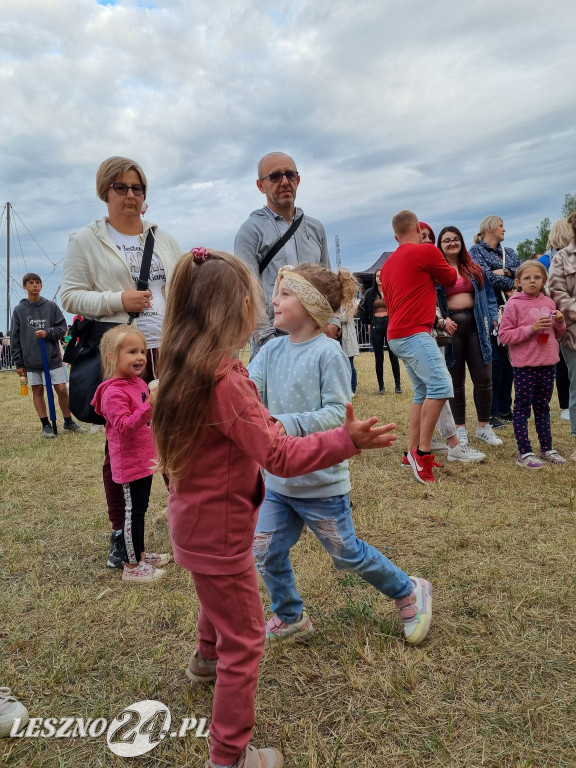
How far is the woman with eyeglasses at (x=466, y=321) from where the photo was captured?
532 cm

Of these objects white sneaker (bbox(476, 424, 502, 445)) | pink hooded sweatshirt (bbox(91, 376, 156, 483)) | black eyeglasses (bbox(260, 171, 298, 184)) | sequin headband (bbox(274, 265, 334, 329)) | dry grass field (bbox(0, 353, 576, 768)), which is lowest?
dry grass field (bbox(0, 353, 576, 768))

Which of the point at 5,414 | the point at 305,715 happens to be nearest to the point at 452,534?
the point at 305,715

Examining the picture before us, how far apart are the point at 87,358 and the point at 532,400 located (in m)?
3.73

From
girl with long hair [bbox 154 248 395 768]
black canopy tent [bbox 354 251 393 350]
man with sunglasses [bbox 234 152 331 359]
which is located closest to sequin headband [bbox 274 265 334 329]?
girl with long hair [bbox 154 248 395 768]

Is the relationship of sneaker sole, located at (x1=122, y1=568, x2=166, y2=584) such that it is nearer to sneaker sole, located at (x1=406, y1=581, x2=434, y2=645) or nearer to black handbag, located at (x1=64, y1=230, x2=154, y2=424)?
black handbag, located at (x1=64, y1=230, x2=154, y2=424)

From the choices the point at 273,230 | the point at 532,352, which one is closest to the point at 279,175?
the point at 273,230

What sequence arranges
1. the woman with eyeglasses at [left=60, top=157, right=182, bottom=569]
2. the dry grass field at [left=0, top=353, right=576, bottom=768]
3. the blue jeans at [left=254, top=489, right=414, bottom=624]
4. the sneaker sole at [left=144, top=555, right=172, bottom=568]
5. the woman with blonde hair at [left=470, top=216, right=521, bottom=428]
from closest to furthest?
the dry grass field at [left=0, top=353, right=576, bottom=768] → the blue jeans at [left=254, top=489, right=414, bottom=624] → the woman with eyeglasses at [left=60, top=157, right=182, bottom=569] → the sneaker sole at [left=144, top=555, right=172, bottom=568] → the woman with blonde hair at [left=470, top=216, right=521, bottom=428]

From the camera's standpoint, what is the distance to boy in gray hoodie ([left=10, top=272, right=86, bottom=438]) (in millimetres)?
7652

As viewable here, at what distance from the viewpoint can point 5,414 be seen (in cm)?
1015

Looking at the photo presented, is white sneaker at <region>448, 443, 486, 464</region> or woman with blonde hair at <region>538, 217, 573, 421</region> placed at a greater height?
woman with blonde hair at <region>538, 217, 573, 421</region>

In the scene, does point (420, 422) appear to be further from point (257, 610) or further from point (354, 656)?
point (257, 610)

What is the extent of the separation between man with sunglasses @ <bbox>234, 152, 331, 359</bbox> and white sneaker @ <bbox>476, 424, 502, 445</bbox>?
9.73 feet

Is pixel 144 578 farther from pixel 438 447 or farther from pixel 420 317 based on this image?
pixel 438 447

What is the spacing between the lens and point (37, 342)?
7645 millimetres
